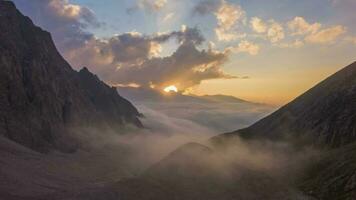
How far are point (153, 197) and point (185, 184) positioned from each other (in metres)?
16.9

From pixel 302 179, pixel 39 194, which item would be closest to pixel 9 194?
pixel 39 194

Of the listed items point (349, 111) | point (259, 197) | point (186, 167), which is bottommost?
point (259, 197)

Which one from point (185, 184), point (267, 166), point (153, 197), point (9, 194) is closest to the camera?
point (153, 197)

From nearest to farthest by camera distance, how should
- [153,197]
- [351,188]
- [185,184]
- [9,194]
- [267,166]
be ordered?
[351,188] → [153,197] → [185,184] → [9,194] → [267,166]

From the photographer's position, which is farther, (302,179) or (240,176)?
(240,176)

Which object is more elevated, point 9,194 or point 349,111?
point 349,111

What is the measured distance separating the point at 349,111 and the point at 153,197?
90791 mm

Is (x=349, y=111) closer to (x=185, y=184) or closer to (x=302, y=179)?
(x=302, y=179)

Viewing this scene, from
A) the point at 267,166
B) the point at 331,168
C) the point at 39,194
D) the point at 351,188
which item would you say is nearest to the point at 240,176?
the point at 267,166

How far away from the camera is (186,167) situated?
172750 mm

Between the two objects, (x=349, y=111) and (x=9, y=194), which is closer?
(x=9, y=194)

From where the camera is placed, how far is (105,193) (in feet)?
485

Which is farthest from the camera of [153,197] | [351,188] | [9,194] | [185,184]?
[9,194]

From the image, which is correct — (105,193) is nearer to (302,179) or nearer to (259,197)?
(259,197)
